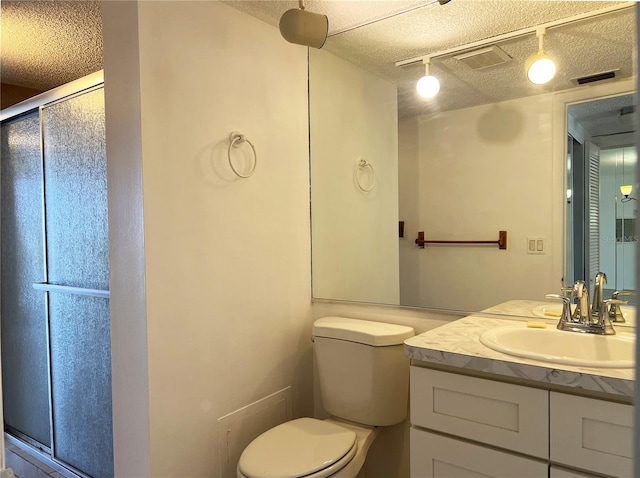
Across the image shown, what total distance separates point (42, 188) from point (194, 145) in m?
1.21

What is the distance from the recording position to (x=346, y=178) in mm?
2219

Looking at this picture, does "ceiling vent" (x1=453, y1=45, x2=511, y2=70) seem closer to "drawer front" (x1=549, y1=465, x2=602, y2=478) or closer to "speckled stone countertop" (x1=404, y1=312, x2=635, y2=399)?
"speckled stone countertop" (x1=404, y1=312, x2=635, y2=399)

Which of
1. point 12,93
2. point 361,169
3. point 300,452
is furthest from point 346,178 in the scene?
point 12,93

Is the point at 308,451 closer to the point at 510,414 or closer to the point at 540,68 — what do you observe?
the point at 510,414

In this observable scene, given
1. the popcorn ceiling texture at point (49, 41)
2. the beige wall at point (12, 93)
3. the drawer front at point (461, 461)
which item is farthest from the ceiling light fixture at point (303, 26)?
the beige wall at point (12, 93)

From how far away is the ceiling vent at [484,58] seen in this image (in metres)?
1.77

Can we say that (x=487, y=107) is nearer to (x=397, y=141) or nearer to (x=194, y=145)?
(x=397, y=141)

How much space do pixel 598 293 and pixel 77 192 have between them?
2.24m

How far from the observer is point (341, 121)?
2.22 m

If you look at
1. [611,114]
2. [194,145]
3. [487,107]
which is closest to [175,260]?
[194,145]

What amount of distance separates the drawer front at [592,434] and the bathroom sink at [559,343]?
6.1 inches

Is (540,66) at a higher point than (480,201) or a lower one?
higher

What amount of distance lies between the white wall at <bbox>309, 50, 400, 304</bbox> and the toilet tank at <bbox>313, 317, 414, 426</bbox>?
0.37 meters

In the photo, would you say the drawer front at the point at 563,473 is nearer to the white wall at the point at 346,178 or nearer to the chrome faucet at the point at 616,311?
the chrome faucet at the point at 616,311
